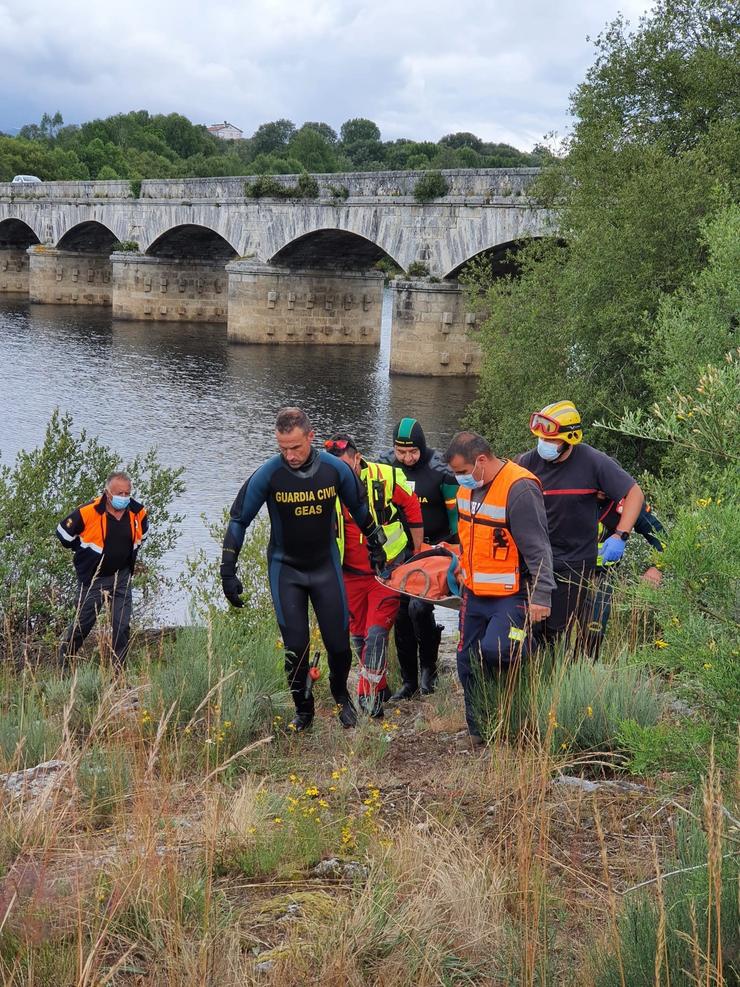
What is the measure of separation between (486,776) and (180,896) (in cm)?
166

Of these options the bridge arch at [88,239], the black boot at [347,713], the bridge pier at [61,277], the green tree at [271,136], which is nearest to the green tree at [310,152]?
the green tree at [271,136]

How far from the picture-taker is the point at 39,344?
36375 millimetres

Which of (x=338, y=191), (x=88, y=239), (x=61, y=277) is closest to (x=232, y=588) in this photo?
(x=338, y=191)

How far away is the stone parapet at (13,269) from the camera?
63719mm

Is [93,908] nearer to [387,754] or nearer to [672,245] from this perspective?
[387,754]

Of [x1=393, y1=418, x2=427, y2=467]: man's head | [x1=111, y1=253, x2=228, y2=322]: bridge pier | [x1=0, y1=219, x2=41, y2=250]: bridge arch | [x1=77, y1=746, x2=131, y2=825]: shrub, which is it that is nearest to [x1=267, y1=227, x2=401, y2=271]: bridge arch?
[x1=111, y1=253, x2=228, y2=322]: bridge pier

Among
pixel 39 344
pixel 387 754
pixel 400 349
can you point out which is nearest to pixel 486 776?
pixel 387 754

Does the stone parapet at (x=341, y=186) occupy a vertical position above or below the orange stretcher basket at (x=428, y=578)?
above

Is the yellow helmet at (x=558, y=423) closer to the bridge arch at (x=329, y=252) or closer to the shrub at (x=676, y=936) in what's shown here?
the shrub at (x=676, y=936)

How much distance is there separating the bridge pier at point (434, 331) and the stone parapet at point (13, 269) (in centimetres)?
3789

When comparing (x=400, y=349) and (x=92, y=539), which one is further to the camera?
(x=400, y=349)

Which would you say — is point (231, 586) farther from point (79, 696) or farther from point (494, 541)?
point (494, 541)

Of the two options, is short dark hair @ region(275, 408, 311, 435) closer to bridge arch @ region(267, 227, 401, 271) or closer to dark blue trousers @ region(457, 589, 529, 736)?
dark blue trousers @ region(457, 589, 529, 736)

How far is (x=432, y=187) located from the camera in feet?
105
